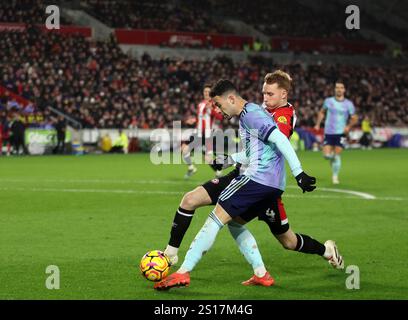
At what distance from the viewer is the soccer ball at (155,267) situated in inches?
→ 321

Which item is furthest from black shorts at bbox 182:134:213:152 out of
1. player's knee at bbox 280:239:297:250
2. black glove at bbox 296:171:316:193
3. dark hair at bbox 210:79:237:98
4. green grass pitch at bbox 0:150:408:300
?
black glove at bbox 296:171:316:193

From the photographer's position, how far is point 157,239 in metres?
11.6

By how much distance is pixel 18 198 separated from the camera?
17.2 m

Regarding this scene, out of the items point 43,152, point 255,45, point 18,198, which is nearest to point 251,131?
point 18,198

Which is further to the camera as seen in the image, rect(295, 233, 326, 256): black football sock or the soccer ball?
rect(295, 233, 326, 256): black football sock

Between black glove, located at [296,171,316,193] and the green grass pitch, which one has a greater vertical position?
black glove, located at [296,171,316,193]

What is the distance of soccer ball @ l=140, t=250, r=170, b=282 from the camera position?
8.15m

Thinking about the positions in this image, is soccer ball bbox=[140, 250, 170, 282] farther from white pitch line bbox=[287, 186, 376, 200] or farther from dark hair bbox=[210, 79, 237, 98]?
white pitch line bbox=[287, 186, 376, 200]

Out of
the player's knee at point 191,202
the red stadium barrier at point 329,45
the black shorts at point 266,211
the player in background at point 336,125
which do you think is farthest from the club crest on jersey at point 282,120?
the red stadium barrier at point 329,45

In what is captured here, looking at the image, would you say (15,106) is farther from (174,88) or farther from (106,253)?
(106,253)

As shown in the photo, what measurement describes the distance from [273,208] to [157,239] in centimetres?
358

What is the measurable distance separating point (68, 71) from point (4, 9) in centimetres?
639

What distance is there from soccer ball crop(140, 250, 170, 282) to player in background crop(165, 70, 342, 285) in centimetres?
66

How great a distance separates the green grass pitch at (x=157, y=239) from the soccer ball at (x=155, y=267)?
0.54 feet
